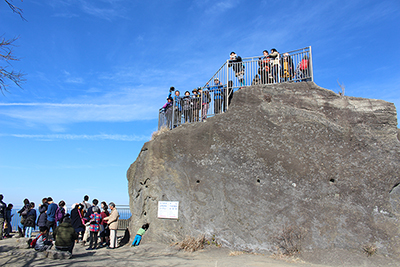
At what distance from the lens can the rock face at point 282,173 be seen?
8.16m

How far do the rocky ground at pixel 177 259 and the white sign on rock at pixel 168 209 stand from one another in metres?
1.07

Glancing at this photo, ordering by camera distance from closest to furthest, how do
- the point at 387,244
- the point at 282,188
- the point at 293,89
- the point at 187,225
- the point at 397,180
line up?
the point at 387,244 < the point at 397,180 < the point at 282,188 < the point at 187,225 < the point at 293,89

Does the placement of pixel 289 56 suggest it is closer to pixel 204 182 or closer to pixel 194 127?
pixel 194 127

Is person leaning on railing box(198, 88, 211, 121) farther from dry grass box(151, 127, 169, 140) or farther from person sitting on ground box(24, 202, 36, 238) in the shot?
person sitting on ground box(24, 202, 36, 238)

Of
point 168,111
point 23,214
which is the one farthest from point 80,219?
point 168,111

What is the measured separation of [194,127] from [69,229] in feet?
18.0

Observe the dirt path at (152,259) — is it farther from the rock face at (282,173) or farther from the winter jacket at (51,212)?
the winter jacket at (51,212)

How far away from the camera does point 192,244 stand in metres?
8.84

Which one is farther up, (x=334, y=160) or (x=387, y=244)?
(x=334, y=160)

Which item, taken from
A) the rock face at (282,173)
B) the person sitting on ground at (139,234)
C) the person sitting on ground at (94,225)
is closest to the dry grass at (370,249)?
the rock face at (282,173)

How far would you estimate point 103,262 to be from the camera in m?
7.79

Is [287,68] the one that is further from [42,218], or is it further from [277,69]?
[42,218]

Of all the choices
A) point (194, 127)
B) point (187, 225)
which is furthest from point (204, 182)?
point (194, 127)

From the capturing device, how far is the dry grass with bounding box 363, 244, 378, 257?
754cm
